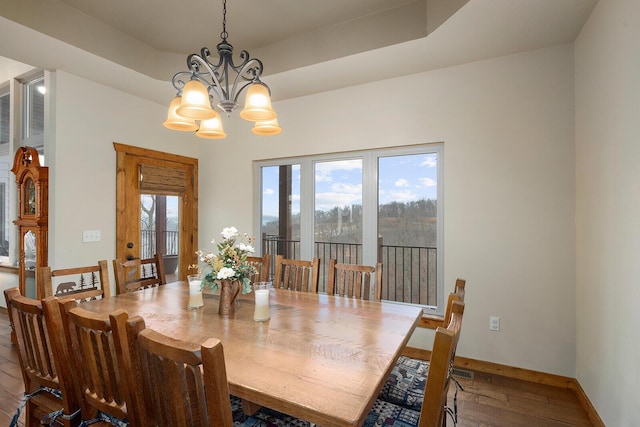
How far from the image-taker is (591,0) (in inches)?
82.5

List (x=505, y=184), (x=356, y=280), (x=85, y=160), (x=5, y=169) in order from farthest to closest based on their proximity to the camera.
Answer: (x=5, y=169) → (x=85, y=160) → (x=505, y=184) → (x=356, y=280)

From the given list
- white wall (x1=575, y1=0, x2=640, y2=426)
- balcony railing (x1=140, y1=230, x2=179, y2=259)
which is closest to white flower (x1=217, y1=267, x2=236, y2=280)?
white wall (x1=575, y1=0, x2=640, y2=426)

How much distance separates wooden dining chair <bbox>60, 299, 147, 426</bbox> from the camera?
116cm

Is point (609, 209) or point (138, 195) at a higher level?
point (138, 195)

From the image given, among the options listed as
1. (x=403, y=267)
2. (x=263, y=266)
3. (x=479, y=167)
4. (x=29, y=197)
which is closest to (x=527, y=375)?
(x=403, y=267)

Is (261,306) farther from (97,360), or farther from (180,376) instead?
(180,376)

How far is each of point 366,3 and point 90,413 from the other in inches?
126

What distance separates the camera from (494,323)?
2.83 meters

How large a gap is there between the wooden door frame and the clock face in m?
0.75

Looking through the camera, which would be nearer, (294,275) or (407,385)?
(407,385)

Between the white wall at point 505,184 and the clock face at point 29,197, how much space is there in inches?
136

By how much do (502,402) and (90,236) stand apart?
4.02 m

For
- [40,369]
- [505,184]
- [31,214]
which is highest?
[505,184]

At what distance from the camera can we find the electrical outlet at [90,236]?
332 centimetres
